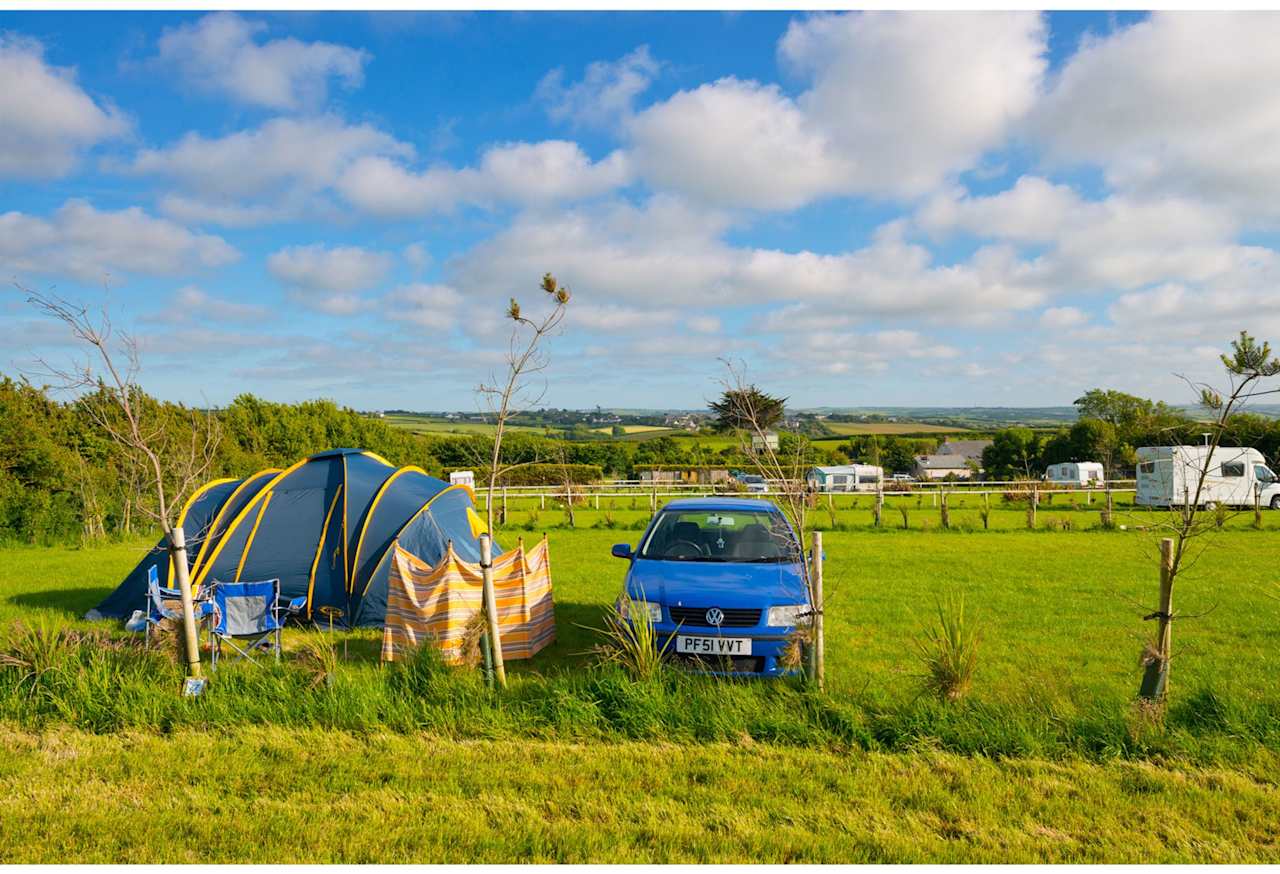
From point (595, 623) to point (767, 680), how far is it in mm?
3402

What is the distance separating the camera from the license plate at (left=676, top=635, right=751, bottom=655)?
6.09 meters

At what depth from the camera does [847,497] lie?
4053 cm

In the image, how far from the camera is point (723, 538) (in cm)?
778

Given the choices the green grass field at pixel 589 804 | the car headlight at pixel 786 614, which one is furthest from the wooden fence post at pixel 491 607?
the car headlight at pixel 786 614

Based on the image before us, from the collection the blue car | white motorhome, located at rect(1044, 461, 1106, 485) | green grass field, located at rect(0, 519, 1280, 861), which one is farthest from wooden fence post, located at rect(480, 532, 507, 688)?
white motorhome, located at rect(1044, 461, 1106, 485)

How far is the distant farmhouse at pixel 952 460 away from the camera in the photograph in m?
66.8

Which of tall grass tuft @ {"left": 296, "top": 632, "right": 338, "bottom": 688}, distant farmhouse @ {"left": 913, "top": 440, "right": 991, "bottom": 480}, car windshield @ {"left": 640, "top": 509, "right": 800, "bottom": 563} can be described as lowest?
distant farmhouse @ {"left": 913, "top": 440, "right": 991, "bottom": 480}

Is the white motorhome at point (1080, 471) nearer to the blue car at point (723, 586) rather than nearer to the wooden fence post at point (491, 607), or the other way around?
the blue car at point (723, 586)

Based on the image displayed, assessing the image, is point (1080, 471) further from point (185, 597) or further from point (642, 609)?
point (185, 597)

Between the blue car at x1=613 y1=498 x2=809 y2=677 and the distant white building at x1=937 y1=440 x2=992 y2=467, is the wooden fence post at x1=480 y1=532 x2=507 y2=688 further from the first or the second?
the distant white building at x1=937 y1=440 x2=992 y2=467

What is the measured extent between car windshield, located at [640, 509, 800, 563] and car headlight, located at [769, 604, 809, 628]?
108 cm

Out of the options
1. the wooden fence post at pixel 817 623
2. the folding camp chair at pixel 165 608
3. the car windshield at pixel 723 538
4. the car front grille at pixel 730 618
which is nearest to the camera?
the wooden fence post at pixel 817 623

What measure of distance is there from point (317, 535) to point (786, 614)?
601cm

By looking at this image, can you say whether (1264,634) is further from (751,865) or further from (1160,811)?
(751,865)
